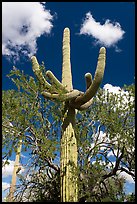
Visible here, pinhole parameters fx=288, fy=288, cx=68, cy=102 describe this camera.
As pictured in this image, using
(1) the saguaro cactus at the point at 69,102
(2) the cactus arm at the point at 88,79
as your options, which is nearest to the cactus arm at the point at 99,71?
(1) the saguaro cactus at the point at 69,102

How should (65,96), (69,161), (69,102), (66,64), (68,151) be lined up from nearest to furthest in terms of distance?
(69,161), (68,151), (65,96), (69,102), (66,64)

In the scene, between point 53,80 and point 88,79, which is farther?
point 53,80

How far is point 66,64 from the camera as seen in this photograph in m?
7.87

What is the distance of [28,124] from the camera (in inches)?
265

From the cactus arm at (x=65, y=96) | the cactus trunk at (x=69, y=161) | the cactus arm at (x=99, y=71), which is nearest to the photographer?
the cactus trunk at (x=69, y=161)

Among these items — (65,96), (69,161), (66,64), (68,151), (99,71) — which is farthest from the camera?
(66,64)

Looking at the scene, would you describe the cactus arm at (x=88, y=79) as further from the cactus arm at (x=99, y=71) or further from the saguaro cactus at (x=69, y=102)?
the cactus arm at (x=99, y=71)

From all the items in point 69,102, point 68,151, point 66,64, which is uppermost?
point 66,64

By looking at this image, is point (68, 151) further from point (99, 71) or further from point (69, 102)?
point (99, 71)

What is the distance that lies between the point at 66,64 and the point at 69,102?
4.10ft

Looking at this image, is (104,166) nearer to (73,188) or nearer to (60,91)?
(73,188)

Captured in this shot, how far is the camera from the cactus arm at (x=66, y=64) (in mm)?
7594

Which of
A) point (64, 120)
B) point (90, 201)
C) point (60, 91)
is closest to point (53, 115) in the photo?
point (64, 120)

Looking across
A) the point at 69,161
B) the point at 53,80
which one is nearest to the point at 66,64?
the point at 53,80
